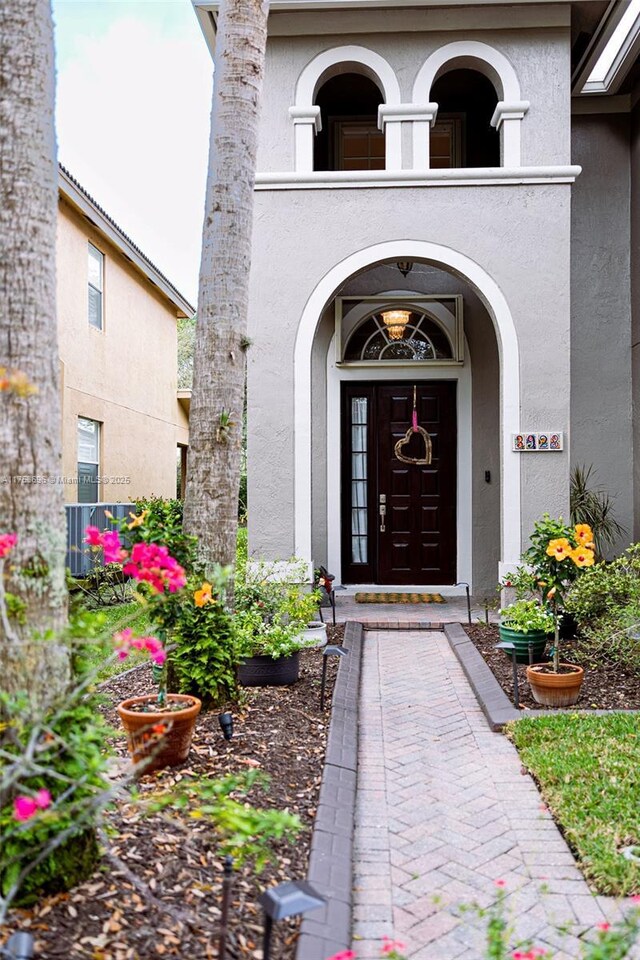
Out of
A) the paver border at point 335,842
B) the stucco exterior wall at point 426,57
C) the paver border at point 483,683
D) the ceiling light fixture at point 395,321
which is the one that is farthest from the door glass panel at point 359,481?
the paver border at point 335,842

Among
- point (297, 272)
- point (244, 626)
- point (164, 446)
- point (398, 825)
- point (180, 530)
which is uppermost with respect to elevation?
point (297, 272)

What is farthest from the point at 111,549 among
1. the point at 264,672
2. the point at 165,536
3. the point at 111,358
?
the point at 111,358

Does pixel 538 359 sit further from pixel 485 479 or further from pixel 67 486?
pixel 67 486

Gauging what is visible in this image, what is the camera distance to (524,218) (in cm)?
755

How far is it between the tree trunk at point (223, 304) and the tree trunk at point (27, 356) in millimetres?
2126

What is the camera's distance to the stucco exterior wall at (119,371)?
11023 millimetres

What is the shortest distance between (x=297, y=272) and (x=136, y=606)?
14.6 ft

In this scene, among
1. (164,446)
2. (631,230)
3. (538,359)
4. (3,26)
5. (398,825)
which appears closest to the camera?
(3,26)

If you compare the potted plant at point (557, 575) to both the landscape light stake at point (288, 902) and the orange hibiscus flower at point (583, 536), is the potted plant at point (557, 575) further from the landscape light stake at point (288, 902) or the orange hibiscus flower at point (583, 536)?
the landscape light stake at point (288, 902)

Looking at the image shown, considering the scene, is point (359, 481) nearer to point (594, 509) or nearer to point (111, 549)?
point (594, 509)

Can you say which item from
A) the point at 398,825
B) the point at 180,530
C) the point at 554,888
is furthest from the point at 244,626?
the point at 554,888

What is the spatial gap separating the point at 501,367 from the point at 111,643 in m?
6.01

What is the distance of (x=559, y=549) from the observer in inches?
200

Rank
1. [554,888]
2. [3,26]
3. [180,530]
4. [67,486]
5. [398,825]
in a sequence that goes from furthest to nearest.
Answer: [67,486] < [180,530] < [398,825] < [554,888] < [3,26]
